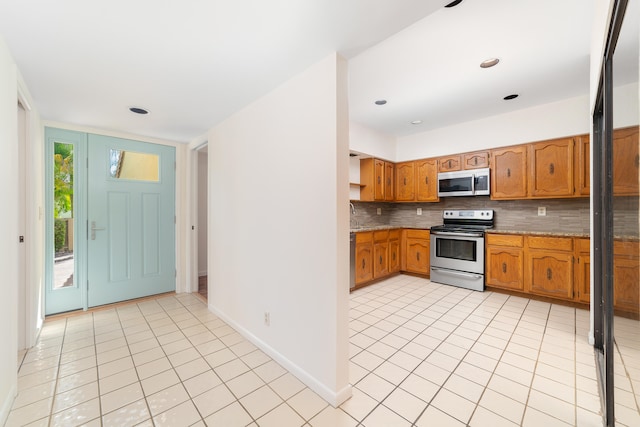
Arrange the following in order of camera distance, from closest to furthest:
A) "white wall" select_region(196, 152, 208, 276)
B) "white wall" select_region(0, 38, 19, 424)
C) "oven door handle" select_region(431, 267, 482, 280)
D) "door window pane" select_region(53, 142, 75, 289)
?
"white wall" select_region(0, 38, 19, 424) → "door window pane" select_region(53, 142, 75, 289) → "oven door handle" select_region(431, 267, 482, 280) → "white wall" select_region(196, 152, 208, 276)

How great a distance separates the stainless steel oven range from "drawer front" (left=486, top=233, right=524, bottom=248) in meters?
0.11

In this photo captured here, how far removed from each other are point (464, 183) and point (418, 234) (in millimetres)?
1109

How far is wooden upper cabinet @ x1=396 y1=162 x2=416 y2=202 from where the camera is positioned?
15.8 ft

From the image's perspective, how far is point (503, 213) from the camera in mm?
4031

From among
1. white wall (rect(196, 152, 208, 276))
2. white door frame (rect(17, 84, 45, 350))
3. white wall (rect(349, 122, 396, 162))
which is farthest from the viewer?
white wall (rect(196, 152, 208, 276))

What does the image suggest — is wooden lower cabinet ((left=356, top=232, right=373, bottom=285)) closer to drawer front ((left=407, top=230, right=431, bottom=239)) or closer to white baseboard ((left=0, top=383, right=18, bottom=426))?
drawer front ((left=407, top=230, right=431, bottom=239))

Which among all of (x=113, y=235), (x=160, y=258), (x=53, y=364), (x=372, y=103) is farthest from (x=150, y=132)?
(x=372, y=103)

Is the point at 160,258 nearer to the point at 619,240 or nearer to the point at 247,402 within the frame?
the point at 247,402

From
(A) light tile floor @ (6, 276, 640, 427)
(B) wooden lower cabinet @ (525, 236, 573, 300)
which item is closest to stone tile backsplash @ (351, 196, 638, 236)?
(B) wooden lower cabinet @ (525, 236, 573, 300)

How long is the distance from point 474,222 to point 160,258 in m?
4.84

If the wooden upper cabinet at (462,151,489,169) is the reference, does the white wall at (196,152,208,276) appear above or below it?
below

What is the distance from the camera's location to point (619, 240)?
115 centimetres

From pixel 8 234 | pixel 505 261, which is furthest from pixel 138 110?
pixel 505 261

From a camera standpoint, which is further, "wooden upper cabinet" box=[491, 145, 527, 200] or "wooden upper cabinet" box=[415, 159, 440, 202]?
"wooden upper cabinet" box=[415, 159, 440, 202]
